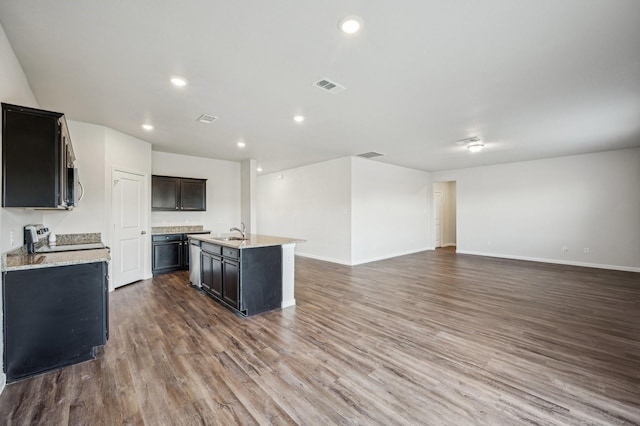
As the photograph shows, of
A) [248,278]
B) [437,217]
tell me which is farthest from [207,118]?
[437,217]

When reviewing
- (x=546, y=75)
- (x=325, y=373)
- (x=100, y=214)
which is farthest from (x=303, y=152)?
(x=325, y=373)

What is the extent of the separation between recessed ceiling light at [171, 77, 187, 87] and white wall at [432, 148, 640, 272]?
831cm

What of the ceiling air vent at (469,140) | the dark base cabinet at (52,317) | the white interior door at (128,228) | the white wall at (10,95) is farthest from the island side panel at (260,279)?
the ceiling air vent at (469,140)

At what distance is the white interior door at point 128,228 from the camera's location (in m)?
4.74

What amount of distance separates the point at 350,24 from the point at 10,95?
2.91 m

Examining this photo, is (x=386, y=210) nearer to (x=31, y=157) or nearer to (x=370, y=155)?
(x=370, y=155)

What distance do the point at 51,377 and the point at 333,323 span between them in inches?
100

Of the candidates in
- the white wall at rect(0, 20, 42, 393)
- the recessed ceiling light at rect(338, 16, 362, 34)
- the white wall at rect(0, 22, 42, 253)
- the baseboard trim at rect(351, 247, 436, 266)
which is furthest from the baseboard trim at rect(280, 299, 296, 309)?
the recessed ceiling light at rect(338, 16, 362, 34)

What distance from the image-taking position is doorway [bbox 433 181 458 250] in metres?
10.1

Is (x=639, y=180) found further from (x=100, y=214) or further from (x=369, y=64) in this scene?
(x=100, y=214)

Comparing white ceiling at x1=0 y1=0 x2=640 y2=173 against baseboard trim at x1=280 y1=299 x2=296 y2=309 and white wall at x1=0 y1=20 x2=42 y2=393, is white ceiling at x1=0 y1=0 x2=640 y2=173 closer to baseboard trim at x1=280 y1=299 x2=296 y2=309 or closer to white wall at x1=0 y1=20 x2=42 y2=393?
white wall at x1=0 y1=20 x2=42 y2=393

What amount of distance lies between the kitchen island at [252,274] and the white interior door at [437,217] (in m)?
7.43

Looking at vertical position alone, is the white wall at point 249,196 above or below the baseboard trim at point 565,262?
above

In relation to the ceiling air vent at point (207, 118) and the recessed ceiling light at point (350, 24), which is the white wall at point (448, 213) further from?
the recessed ceiling light at point (350, 24)
